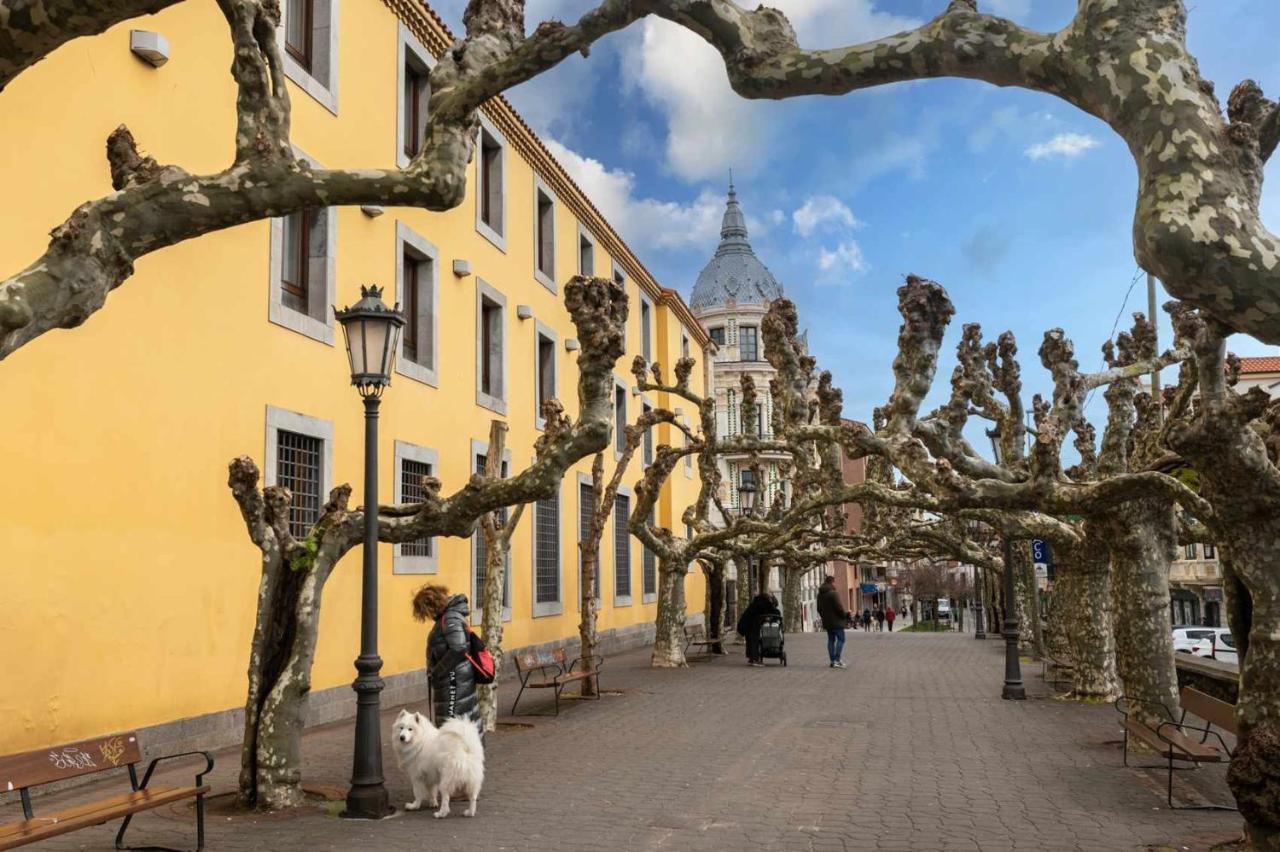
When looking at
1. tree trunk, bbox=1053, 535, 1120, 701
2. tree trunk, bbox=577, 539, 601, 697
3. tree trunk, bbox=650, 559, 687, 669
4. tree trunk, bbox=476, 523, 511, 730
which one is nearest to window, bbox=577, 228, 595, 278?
tree trunk, bbox=650, 559, 687, 669

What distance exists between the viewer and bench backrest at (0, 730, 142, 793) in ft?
19.8

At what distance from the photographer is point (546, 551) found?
23531 mm

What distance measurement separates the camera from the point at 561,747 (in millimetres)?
11867

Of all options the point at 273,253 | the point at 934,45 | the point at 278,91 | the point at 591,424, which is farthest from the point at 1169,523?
the point at 273,253

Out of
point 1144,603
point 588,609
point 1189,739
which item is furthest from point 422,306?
point 1189,739

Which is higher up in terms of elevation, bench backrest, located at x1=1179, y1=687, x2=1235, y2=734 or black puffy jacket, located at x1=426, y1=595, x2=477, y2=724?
black puffy jacket, located at x1=426, y1=595, x2=477, y2=724

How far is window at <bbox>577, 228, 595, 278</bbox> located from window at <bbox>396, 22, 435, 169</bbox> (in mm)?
8661

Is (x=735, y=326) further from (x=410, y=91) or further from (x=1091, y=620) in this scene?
(x=1091, y=620)

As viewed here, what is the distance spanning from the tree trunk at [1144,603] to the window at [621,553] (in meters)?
18.3

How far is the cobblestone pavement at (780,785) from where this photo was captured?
297 inches

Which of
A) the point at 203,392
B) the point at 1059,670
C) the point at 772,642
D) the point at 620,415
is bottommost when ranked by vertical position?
the point at 1059,670

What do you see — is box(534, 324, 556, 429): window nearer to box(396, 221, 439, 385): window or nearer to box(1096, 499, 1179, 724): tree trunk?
box(396, 221, 439, 385): window

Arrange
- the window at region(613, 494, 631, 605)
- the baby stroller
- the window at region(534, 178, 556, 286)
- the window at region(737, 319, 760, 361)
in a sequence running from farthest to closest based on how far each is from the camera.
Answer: the window at region(737, 319, 760, 361)
the window at region(613, 494, 631, 605)
the baby stroller
the window at region(534, 178, 556, 286)

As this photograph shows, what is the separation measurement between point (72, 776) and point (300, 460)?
798cm
